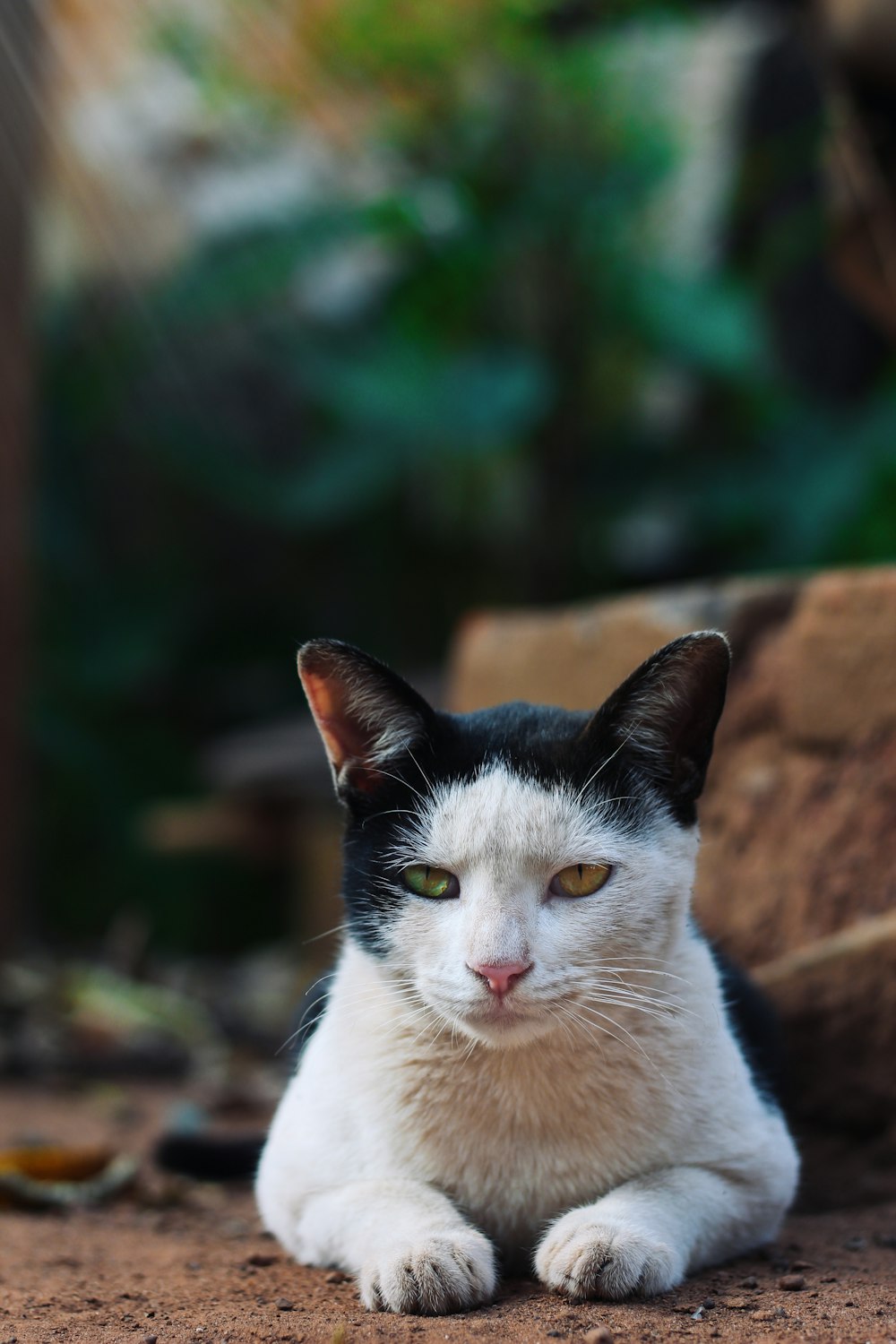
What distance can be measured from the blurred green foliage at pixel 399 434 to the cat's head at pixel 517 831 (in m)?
3.41

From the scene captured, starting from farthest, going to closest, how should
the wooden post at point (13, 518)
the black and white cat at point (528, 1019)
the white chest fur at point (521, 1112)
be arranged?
the wooden post at point (13, 518)
the white chest fur at point (521, 1112)
the black and white cat at point (528, 1019)

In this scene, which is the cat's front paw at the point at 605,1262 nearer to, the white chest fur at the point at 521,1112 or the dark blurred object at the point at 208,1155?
the white chest fur at the point at 521,1112

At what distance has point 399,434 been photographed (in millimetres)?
6555

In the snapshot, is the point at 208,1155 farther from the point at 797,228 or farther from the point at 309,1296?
the point at 797,228

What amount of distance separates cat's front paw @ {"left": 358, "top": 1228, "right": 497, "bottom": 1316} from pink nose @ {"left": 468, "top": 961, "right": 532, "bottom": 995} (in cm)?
32

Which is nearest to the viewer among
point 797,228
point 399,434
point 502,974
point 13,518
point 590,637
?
point 502,974

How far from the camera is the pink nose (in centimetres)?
155

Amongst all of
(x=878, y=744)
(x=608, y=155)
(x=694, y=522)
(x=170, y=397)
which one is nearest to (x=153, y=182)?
(x=170, y=397)

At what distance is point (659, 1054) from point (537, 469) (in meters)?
5.43

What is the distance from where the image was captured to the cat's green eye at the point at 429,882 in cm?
171

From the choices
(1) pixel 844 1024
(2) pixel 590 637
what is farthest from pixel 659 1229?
(2) pixel 590 637

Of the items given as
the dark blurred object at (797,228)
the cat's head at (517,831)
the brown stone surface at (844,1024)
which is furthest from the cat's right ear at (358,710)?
the dark blurred object at (797,228)

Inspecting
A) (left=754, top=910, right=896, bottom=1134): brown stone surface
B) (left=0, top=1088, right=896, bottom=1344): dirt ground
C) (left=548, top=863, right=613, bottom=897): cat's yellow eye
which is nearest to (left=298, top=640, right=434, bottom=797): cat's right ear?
(left=548, top=863, right=613, bottom=897): cat's yellow eye

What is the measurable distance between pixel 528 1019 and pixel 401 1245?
31 cm
